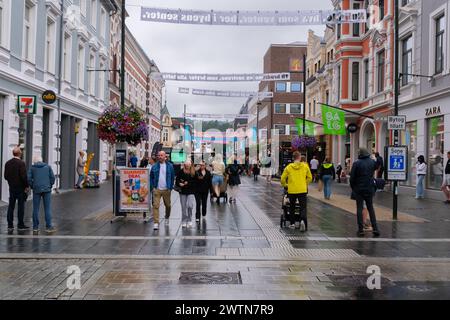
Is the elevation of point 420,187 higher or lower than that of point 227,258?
higher

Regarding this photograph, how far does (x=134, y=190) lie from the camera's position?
1251 centimetres

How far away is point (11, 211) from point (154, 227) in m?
3.08

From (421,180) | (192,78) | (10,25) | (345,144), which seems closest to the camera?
(10,25)

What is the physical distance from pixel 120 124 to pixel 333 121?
16.0 metres

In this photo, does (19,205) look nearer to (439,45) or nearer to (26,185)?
(26,185)

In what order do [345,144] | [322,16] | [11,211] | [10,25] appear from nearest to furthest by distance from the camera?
[11,211], [322,16], [10,25], [345,144]

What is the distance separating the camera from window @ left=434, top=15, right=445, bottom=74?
65.4 ft

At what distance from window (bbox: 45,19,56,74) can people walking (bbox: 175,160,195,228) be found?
11.0 m

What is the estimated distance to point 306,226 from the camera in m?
11.3

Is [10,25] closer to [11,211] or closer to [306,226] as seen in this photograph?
[11,211]

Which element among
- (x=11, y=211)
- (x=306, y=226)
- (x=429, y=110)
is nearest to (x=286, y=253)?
(x=306, y=226)

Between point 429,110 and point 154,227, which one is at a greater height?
point 429,110

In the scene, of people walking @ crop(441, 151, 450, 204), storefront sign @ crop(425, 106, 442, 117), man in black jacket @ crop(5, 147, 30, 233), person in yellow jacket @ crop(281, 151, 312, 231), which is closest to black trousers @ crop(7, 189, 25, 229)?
man in black jacket @ crop(5, 147, 30, 233)

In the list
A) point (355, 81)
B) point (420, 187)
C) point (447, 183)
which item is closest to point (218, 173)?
point (447, 183)
